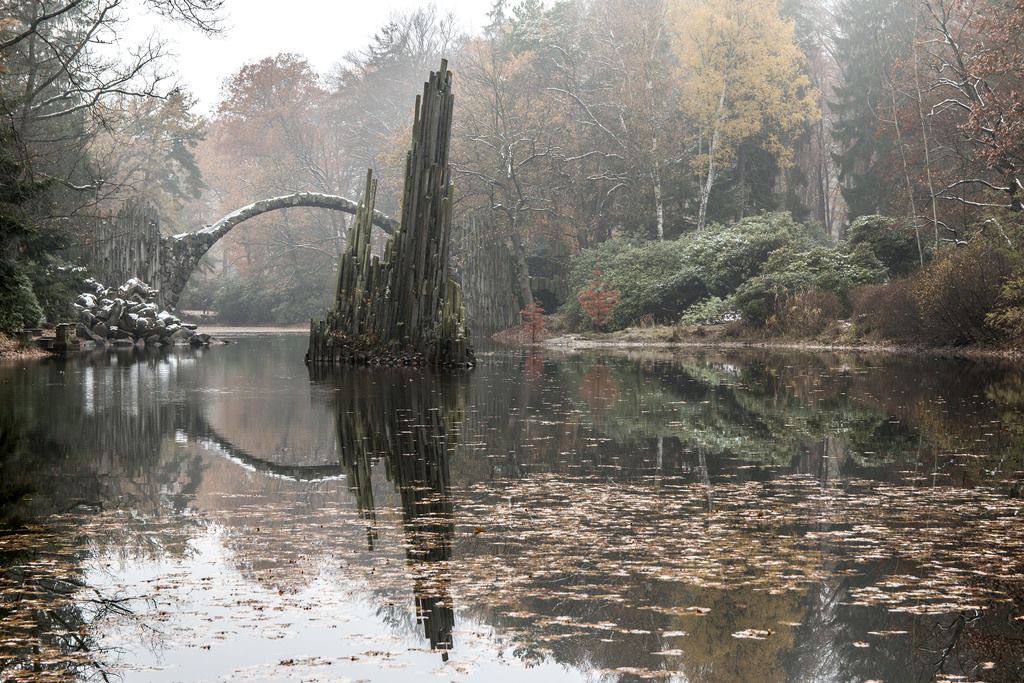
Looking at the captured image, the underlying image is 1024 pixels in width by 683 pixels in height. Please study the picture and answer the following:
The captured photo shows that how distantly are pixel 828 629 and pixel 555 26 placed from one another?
43073 mm

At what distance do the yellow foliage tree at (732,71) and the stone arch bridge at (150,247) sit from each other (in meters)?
12.8

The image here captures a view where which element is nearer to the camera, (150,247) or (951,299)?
(951,299)

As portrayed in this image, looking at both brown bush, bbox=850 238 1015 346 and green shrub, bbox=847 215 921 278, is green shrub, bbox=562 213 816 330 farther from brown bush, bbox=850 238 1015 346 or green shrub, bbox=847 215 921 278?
brown bush, bbox=850 238 1015 346

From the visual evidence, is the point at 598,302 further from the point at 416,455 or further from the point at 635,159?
the point at 416,455

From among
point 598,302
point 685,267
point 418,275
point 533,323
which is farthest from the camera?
point 533,323

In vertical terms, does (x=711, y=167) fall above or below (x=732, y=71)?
below

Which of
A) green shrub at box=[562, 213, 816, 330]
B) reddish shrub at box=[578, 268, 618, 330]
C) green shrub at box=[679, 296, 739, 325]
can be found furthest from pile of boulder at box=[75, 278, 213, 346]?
green shrub at box=[679, 296, 739, 325]

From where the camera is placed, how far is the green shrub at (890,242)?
29.5 meters

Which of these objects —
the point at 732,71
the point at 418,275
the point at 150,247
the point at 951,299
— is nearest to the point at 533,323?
the point at 732,71

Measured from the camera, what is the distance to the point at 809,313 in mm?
28844

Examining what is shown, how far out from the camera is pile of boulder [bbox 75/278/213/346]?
31.8 meters

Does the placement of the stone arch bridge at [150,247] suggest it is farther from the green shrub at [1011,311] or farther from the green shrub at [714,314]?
the green shrub at [1011,311]

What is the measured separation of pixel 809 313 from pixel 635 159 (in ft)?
44.2

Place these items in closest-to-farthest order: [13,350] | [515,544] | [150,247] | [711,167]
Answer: [515,544], [13,350], [150,247], [711,167]
